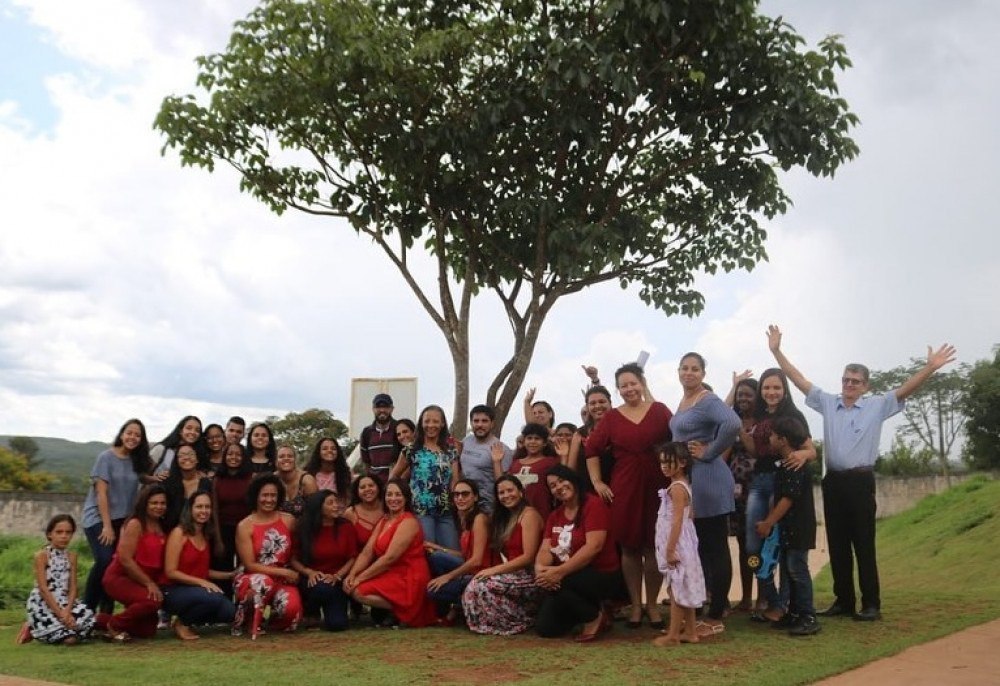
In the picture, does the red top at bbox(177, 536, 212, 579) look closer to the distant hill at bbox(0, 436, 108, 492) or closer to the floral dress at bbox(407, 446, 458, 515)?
the floral dress at bbox(407, 446, 458, 515)

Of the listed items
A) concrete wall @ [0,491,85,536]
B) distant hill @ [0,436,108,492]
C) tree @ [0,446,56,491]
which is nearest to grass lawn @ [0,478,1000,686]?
concrete wall @ [0,491,85,536]

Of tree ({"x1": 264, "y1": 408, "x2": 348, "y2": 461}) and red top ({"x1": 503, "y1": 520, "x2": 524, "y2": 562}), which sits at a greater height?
tree ({"x1": 264, "y1": 408, "x2": 348, "y2": 461})

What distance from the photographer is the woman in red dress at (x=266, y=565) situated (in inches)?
289

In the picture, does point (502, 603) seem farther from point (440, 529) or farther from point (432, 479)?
point (432, 479)

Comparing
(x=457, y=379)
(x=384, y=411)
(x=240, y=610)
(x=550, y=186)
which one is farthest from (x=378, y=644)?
(x=550, y=186)

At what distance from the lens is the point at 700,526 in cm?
685

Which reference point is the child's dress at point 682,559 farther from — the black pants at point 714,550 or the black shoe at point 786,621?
the black shoe at point 786,621

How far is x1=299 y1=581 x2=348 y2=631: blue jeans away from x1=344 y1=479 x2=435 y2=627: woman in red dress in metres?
0.09

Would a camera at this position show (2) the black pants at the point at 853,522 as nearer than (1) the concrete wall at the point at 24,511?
Yes

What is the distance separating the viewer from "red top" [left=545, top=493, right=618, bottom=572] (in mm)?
6770

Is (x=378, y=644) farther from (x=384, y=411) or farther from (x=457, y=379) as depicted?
(x=457, y=379)

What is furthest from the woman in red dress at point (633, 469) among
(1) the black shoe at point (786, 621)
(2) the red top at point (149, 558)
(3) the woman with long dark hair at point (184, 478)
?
(2) the red top at point (149, 558)

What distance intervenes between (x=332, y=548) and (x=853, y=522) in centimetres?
391

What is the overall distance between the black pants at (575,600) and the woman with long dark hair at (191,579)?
239cm
